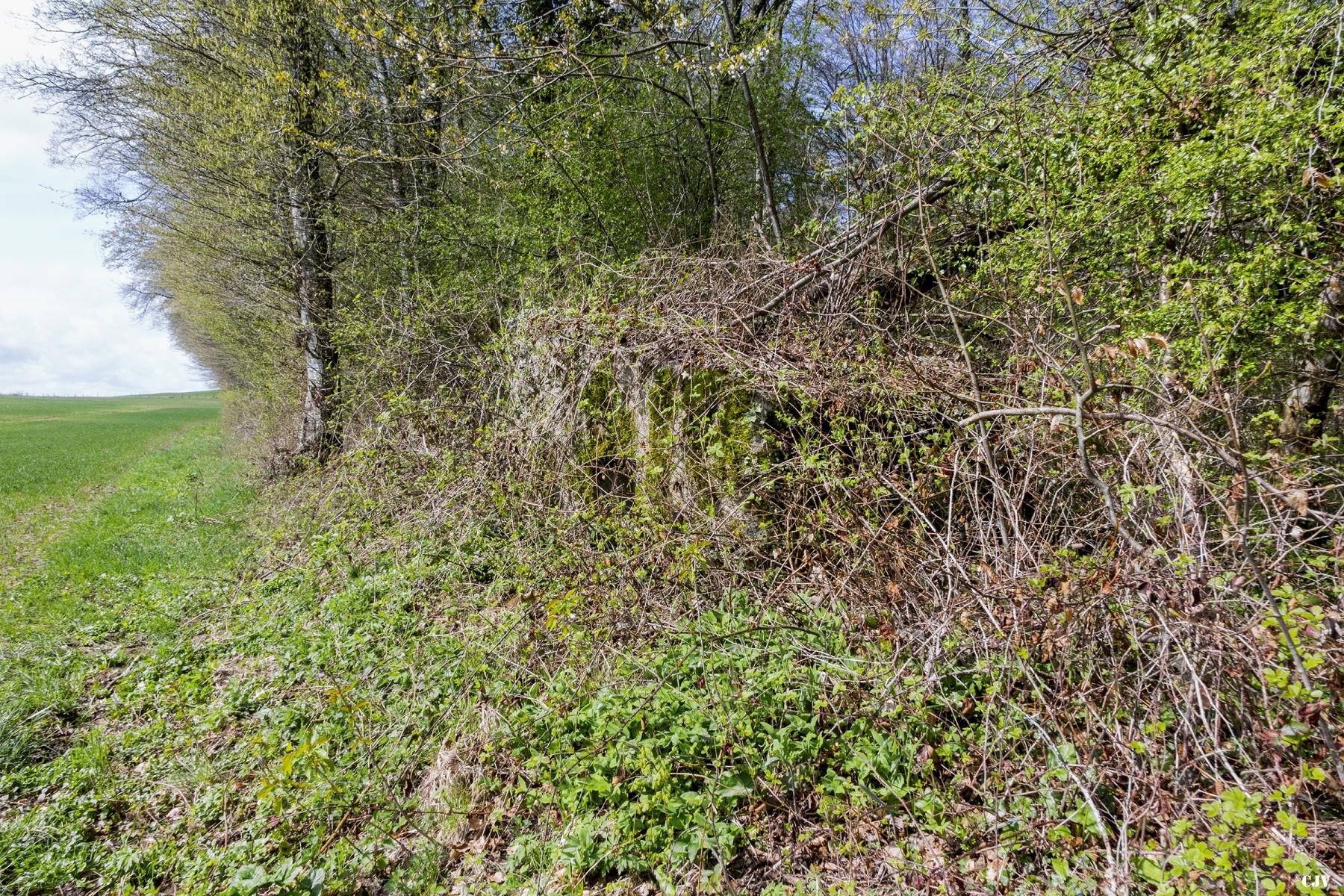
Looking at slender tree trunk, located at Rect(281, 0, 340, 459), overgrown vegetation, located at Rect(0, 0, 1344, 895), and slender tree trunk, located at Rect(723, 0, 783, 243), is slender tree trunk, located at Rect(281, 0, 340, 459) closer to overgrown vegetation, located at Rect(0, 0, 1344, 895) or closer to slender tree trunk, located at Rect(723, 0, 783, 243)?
overgrown vegetation, located at Rect(0, 0, 1344, 895)

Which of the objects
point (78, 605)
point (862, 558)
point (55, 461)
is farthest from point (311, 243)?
point (55, 461)

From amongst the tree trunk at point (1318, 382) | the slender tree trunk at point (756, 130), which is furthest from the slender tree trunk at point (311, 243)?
the tree trunk at point (1318, 382)

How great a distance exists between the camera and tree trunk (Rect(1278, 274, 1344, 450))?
3.28 meters

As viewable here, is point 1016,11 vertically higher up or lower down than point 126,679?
higher up

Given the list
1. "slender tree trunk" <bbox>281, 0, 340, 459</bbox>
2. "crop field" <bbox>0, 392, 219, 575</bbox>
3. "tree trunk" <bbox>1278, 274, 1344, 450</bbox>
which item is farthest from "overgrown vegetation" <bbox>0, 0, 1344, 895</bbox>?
"crop field" <bbox>0, 392, 219, 575</bbox>

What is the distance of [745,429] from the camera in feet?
15.5

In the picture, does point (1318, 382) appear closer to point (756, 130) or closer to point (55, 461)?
point (756, 130)

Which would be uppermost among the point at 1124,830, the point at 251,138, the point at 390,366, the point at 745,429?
the point at 251,138

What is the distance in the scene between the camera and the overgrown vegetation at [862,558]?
2.39m

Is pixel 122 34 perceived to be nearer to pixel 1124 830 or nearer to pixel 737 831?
pixel 737 831

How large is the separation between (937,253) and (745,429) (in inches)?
88.5

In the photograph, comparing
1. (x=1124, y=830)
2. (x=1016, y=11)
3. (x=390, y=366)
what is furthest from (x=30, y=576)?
(x=1016, y=11)

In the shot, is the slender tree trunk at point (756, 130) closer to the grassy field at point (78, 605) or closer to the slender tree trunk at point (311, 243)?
the slender tree trunk at point (311, 243)

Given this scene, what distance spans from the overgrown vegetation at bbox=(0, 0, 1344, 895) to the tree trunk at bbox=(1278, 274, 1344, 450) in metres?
0.04
